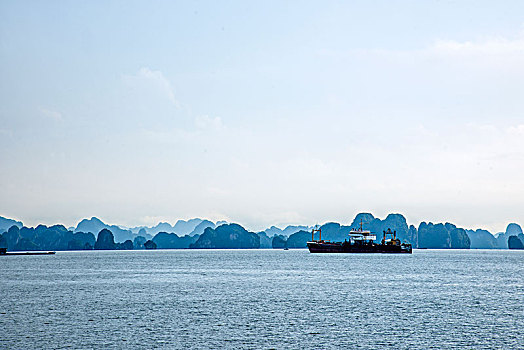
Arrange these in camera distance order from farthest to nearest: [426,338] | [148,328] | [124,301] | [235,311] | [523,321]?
[124,301] < [235,311] < [523,321] < [148,328] < [426,338]

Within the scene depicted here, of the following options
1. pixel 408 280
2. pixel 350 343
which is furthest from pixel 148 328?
pixel 408 280

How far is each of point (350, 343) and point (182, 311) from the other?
2693cm

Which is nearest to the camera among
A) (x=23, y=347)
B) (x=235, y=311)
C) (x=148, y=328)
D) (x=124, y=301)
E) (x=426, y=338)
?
(x=23, y=347)

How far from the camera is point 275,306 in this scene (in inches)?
2955

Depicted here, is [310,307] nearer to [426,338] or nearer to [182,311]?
[182,311]

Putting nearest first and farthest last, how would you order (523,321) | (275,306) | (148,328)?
(148,328) → (523,321) → (275,306)

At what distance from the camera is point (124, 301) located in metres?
81.5

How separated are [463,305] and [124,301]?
48253 millimetres

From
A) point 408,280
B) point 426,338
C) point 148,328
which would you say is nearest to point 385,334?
point 426,338

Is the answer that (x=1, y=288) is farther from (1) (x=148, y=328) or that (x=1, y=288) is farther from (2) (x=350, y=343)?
(2) (x=350, y=343)

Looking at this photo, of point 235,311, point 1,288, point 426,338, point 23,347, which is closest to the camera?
point 23,347

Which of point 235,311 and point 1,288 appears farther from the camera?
point 1,288

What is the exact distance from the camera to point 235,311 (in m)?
70.2

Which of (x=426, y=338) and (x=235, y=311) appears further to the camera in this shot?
(x=235, y=311)
